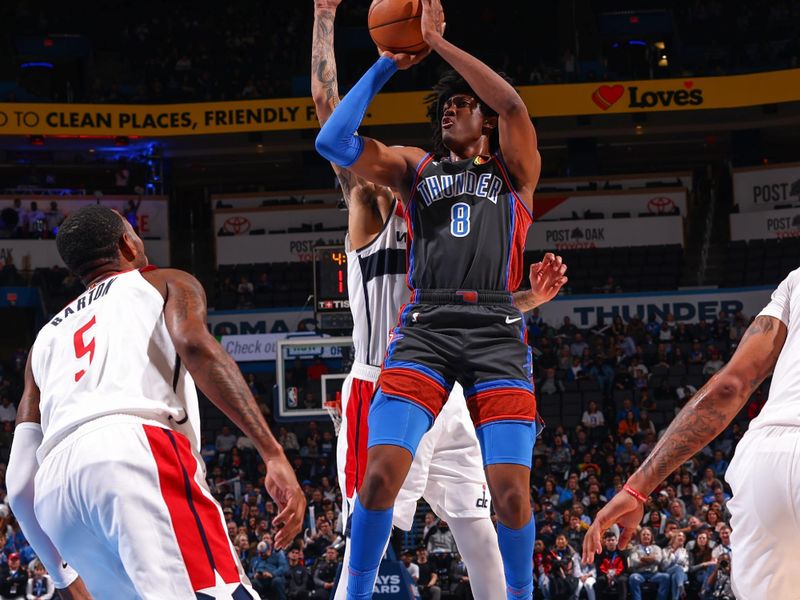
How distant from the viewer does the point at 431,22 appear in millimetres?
4949

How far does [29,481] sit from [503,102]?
8.38 feet

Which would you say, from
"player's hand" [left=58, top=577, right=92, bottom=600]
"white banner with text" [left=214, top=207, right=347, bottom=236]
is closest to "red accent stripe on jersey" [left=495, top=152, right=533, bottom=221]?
"player's hand" [left=58, top=577, right=92, bottom=600]

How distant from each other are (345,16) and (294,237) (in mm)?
6876

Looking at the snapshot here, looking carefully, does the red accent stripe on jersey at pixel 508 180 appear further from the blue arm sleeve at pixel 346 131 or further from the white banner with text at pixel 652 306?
the white banner with text at pixel 652 306

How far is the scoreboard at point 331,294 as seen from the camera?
13.1m

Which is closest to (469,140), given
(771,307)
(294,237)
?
(771,307)

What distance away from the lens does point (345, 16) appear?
28.8m

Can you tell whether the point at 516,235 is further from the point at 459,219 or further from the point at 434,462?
the point at 434,462

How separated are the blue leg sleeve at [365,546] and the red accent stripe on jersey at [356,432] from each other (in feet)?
3.03

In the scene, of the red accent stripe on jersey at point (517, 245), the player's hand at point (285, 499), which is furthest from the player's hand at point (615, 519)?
the red accent stripe on jersey at point (517, 245)

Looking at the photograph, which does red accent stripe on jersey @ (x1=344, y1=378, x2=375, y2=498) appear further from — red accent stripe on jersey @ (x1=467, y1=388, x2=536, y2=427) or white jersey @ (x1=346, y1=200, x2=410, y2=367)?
red accent stripe on jersey @ (x1=467, y1=388, x2=536, y2=427)

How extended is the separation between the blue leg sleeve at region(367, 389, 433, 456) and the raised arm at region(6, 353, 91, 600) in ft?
4.29

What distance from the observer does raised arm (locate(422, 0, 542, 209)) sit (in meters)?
4.79

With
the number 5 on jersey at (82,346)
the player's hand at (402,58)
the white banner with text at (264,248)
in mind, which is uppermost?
the white banner with text at (264,248)
